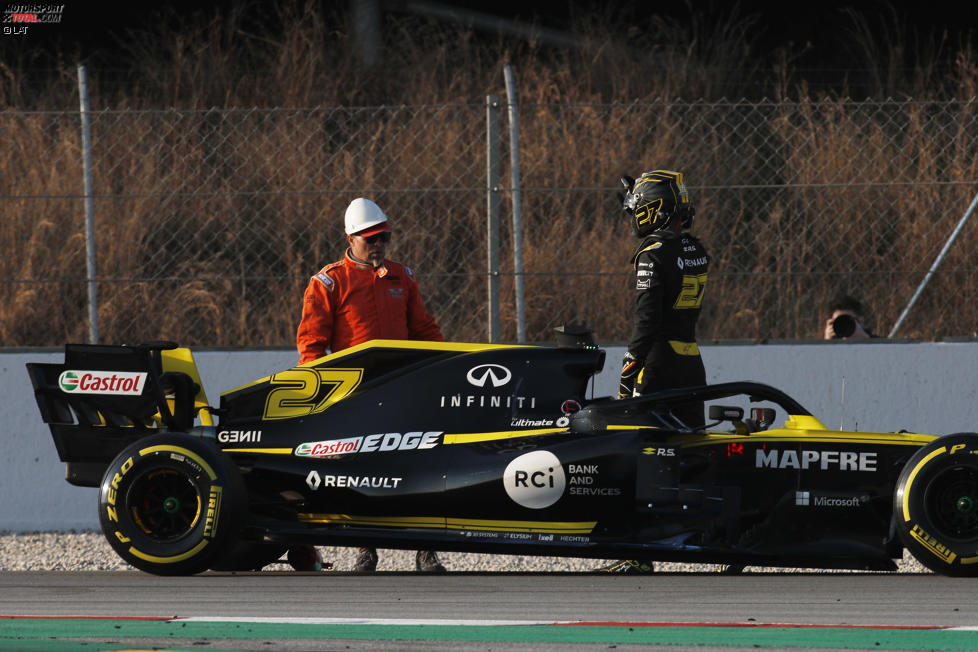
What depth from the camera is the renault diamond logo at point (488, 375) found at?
6.43 metres

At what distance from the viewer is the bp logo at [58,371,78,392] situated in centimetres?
661

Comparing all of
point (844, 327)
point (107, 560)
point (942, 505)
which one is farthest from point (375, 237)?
point (844, 327)

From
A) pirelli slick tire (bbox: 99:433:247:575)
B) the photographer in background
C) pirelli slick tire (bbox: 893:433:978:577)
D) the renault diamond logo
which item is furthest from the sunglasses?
the photographer in background

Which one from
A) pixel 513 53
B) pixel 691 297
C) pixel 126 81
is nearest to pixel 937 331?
pixel 691 297

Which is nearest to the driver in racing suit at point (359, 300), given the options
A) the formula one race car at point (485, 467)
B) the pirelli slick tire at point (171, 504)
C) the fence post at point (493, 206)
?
the formula one race car at point (485, 467)

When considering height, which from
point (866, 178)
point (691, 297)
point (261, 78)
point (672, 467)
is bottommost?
point (672, 467)

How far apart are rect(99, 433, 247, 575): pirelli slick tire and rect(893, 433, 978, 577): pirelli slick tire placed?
9.25ft

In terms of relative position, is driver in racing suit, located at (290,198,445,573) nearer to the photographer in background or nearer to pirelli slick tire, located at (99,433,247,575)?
pirelli slick tire, located at (99,433,247,575)

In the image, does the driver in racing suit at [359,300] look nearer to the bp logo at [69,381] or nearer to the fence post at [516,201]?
the bp logo at [69,381]

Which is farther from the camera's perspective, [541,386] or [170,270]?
[170,270]

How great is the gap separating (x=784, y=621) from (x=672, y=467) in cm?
121

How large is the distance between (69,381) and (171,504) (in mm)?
800

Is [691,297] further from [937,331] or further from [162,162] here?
[162,162]

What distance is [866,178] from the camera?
37.1ft
